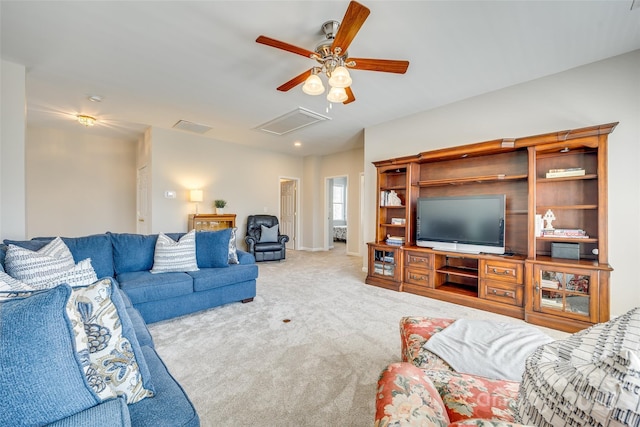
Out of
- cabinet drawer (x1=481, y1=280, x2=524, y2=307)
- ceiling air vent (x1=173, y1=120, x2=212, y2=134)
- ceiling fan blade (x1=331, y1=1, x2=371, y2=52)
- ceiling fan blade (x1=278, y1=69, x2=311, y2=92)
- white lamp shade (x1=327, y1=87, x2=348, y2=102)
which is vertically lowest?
cabinet drawer (x1=481, y1=280, x2=524, y2=307)

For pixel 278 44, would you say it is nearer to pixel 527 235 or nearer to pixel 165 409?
pixel 165 409

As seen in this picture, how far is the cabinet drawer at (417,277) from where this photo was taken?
3434 mm

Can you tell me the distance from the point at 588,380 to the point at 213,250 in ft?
10.3

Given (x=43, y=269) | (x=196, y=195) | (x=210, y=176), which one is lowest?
(x=43, y=269)

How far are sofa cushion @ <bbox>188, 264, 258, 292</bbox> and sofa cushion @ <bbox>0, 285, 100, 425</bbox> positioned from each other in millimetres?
2158

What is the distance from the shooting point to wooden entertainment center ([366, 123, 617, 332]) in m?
2.47

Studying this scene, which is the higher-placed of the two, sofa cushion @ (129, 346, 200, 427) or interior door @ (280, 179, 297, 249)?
interior door @ (280, 179, 297, 249)

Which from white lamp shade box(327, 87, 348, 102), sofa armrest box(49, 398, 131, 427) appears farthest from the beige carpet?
white lamp shade box(327, 87, 348, 102)

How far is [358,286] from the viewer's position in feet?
12.7

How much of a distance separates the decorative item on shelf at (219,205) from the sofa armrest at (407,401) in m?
5.39

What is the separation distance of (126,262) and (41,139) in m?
4.59

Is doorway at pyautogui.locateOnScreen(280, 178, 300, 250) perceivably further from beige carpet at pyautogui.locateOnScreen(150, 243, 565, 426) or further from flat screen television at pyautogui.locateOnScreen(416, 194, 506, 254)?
flat screen television at pyautogui.locateOnScreen(416, 194, 506, 254)

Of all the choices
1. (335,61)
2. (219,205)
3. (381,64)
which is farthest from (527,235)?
(219,205)

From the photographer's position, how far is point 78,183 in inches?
217
